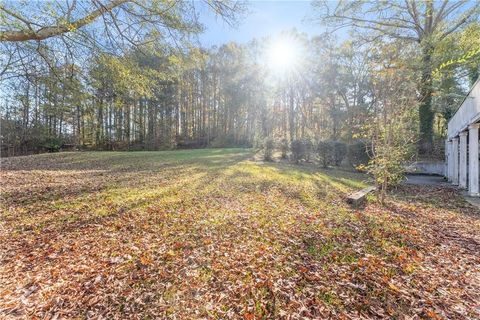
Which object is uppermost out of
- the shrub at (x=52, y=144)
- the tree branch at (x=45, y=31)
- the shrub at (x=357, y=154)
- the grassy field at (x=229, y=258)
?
the tree branch at (x=45, y=31)

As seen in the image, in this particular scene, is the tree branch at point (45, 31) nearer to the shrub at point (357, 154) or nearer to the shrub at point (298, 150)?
the shrub at point (298, 150)

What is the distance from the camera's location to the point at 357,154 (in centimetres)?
1242

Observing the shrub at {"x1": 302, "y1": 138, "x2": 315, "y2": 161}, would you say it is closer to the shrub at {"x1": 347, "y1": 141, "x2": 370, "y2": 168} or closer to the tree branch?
the shrub at {"x1": 347, "y1": 141, "x2": 370, "y2": 168}

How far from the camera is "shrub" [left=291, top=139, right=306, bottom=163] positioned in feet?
46.0

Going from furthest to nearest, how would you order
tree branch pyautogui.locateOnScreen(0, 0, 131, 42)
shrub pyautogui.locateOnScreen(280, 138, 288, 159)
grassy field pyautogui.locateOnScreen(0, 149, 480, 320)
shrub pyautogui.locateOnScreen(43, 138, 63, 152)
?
shrub pyautogui.locateOnScreen(43, 138, 63, 152) → shrub pyautogui.locateOnScreen(280, 138, 288, 159) → tree branch pyautogui.locateOnScreen(0, 0, 131, 42) → grassy field pyautogui.locateOnScreen(0, 149, 480, 320)

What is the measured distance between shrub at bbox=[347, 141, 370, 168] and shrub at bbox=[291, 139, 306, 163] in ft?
8.55

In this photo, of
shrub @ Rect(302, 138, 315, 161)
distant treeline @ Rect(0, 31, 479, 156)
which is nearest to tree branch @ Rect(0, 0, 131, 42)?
distant treeline @ Rect(0, 31, 479, 156)

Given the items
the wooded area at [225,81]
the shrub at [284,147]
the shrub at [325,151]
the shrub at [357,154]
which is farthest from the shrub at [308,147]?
the shrub at [357,154]

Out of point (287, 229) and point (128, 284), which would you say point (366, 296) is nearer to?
point (287, 229)

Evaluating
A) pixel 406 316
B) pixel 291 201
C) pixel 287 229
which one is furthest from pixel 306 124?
pixel 406 316

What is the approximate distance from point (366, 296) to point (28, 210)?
19.8 feet

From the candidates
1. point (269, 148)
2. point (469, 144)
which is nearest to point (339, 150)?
point (269, 148)

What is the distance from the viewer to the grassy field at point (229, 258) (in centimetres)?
222

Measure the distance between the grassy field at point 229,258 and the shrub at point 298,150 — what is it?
8478mm
